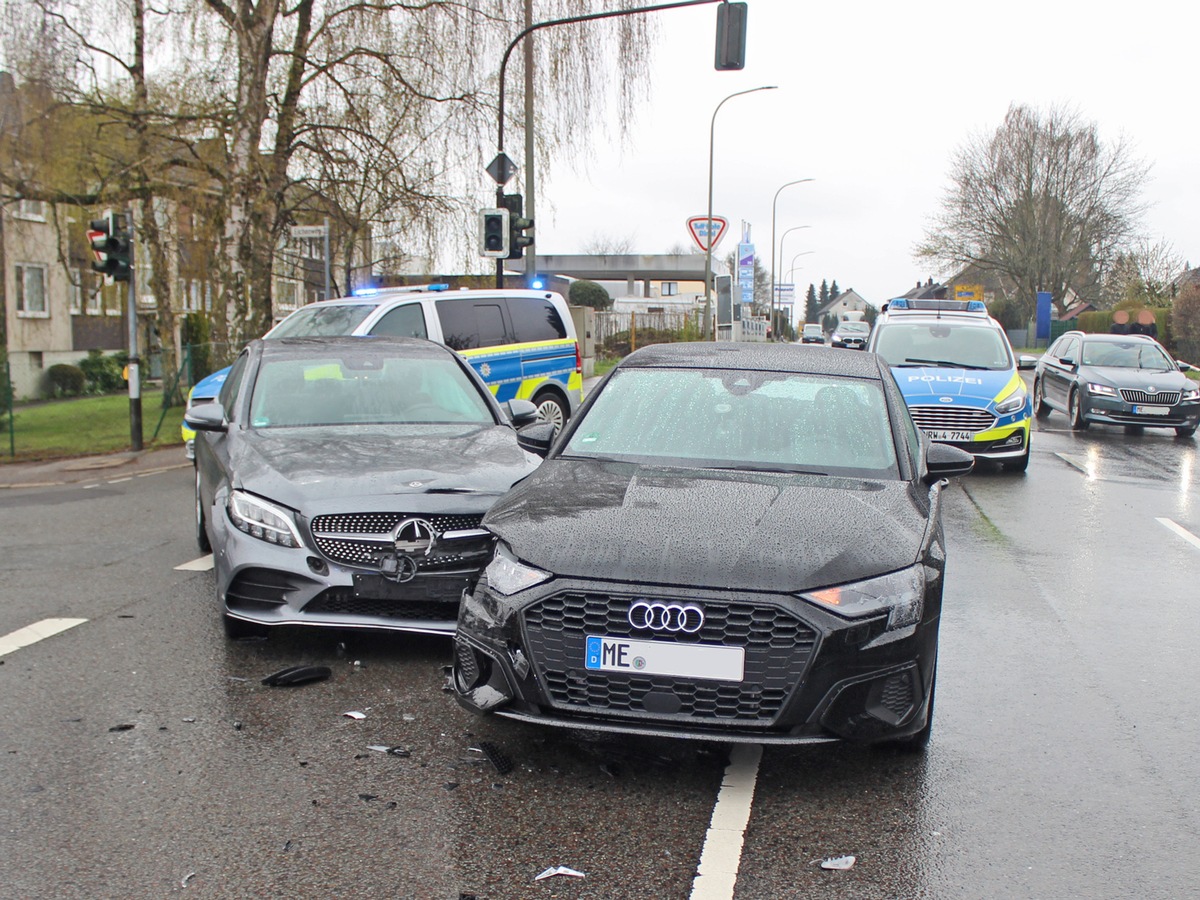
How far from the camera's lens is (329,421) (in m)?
7.21

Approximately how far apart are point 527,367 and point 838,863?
11.1 metres

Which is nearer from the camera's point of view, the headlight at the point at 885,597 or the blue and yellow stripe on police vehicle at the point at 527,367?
the headlight at the point at 885,597

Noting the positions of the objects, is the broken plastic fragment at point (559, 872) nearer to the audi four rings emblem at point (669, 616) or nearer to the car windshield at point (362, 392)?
the audi four rings emblem at point (669, 616)

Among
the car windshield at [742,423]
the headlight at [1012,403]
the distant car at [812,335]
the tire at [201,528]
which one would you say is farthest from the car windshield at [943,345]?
the distant car at [812,335]

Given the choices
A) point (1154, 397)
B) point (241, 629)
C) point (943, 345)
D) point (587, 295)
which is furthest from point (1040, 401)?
point (587, 295)

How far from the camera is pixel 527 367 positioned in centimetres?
1428

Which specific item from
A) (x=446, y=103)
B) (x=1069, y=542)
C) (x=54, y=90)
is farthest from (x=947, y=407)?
(x=54, y=90)

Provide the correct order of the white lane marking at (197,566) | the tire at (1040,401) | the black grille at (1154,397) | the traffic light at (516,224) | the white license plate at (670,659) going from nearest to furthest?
the white license plate at (670,659), the white lane marking at (197,566), the black grille at (1154,397), the traffic light at (516,224), the tire at (1040,401)

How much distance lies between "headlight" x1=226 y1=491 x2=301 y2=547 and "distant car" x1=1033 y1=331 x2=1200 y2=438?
50.3 feet

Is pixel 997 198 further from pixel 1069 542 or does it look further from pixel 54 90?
pixel 1069 542

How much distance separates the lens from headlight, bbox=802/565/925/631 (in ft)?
12.7

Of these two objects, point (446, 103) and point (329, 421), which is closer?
point (329, 421)

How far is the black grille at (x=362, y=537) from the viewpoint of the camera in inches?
216

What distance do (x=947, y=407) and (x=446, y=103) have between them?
11128mm
